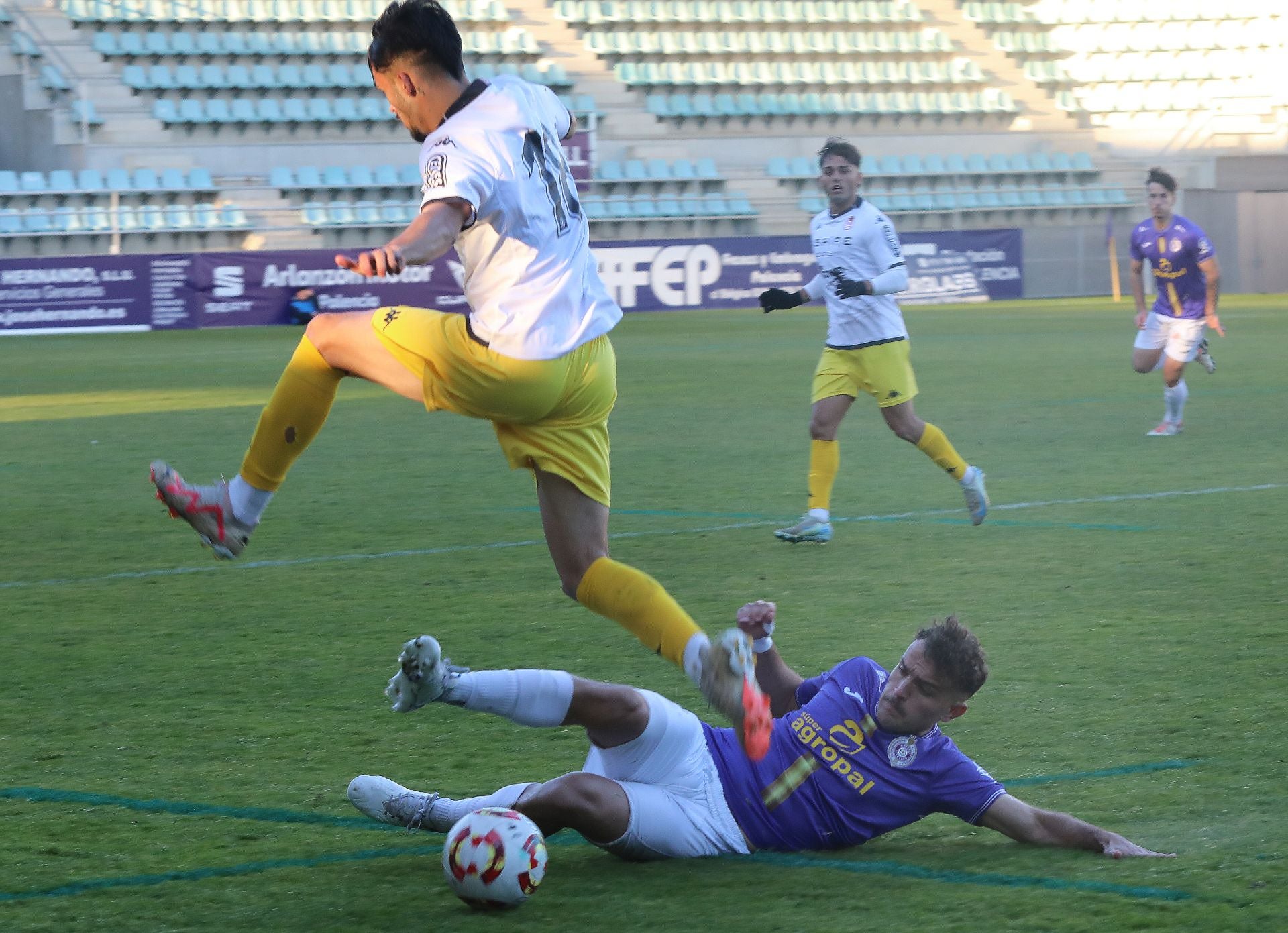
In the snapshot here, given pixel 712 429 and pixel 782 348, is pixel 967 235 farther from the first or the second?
pixel 712 429

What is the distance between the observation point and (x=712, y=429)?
557 inches

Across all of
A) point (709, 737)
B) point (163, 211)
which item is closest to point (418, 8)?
point (709, 737)

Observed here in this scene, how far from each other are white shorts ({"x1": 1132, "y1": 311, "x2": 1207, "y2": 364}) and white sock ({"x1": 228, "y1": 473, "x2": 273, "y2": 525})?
34.1 ft

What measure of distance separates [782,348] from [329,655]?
1718 cm

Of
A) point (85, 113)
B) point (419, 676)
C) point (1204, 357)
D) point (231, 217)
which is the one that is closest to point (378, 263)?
point (419, 676)

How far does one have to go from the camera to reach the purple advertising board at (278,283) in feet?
84.8

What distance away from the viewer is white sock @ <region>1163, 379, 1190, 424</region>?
1329 centimetres

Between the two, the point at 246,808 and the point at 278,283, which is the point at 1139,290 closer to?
the point at 246,808

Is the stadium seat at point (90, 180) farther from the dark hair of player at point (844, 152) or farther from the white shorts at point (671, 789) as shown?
the white shorts at point (671, 789)

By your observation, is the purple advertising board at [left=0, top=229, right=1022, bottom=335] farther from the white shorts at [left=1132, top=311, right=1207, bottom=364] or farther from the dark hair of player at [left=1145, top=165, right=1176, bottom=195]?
the dark hair of player at [left=1145, top=165, right=1176, bottom=195]

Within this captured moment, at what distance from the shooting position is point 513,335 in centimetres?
420

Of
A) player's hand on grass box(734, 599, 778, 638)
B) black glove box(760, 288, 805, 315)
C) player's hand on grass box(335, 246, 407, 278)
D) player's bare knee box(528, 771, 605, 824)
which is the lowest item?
player's bare knee box(528, 771, 605, 824)

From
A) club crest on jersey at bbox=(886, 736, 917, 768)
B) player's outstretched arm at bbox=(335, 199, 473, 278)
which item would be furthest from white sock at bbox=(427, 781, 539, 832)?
player's outstretched arm at bbox=(335, 199, 473, 278)

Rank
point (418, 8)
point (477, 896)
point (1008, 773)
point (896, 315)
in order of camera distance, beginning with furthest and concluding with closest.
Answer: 1. point (896, 315)
2. point (1008, 773)
3. point (418, 8)
4. point (477, 896)
